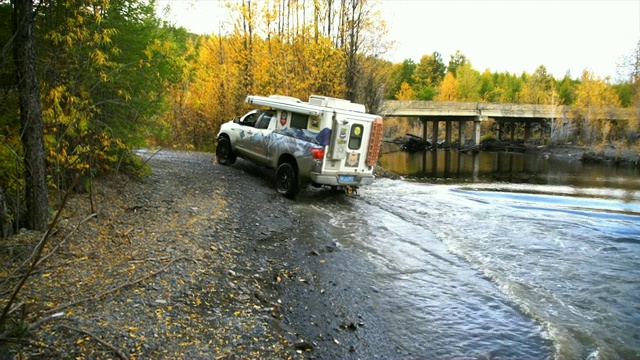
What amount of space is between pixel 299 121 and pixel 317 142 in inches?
39.8

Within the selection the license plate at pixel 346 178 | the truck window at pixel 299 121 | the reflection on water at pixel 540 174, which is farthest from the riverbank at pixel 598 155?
the truck window at pixel 299 121

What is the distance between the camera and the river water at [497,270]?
623cm

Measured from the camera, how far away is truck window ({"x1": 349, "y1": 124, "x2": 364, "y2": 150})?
12738 mm

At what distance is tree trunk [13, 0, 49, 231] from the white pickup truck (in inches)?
284

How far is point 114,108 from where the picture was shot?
9.02 meters

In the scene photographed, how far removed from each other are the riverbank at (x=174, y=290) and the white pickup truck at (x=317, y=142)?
10.0 feet

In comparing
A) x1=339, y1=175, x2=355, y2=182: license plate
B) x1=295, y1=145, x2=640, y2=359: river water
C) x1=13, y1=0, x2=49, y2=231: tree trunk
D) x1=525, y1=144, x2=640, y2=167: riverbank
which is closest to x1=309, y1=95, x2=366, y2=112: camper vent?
x1=339, y1=175, x2=355, y2=182: license plate

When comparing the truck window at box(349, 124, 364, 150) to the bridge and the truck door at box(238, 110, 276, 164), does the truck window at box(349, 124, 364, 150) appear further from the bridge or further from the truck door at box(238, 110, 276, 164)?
the bridge

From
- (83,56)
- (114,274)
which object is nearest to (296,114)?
(83,56)

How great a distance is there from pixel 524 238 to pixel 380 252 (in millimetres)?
4394

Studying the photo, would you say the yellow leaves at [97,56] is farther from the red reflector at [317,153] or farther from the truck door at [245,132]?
the truck door at [245,132]

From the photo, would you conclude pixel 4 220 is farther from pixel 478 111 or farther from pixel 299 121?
pixel 478 111

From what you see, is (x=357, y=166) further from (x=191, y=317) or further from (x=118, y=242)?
(x=191, y=317)

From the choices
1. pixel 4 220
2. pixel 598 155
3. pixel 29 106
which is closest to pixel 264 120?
pixel 29 106
